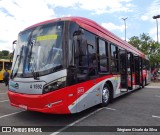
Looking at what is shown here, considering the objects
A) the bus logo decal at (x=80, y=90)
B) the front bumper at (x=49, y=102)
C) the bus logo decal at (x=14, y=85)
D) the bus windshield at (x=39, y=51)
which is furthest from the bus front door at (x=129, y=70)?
the bus logo decal at (x=14, y=85)

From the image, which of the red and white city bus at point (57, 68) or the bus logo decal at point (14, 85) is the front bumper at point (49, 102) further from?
the bus logo decal at point (14, 85)

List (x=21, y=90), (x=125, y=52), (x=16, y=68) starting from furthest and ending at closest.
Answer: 1. (x=125, y=52)
2. (x=16, y=68)
3. (x=21, y=90)

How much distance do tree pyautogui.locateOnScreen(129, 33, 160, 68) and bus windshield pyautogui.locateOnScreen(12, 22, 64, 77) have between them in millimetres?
26956

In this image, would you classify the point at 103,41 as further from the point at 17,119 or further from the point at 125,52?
the point at 17,119

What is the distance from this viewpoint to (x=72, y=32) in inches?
245

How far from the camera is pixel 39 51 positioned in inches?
243

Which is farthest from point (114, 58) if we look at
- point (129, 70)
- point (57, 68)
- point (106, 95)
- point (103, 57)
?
point (57, 68)

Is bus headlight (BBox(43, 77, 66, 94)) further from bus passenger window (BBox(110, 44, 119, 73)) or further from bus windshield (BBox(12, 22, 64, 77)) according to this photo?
bus passenger window (BBox(110, 44, 119, 73))

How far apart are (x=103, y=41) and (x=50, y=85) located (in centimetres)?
362

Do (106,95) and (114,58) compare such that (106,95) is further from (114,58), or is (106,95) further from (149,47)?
(149,47)

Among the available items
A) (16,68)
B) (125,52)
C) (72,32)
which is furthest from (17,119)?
(125,52)

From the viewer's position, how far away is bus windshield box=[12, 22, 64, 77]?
5.93m

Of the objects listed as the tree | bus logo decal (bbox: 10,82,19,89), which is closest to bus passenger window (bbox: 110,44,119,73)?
bus logo decal (bbox: 10,82,19,89)

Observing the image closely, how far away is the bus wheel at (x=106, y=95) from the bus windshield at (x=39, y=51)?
3.04 metres
